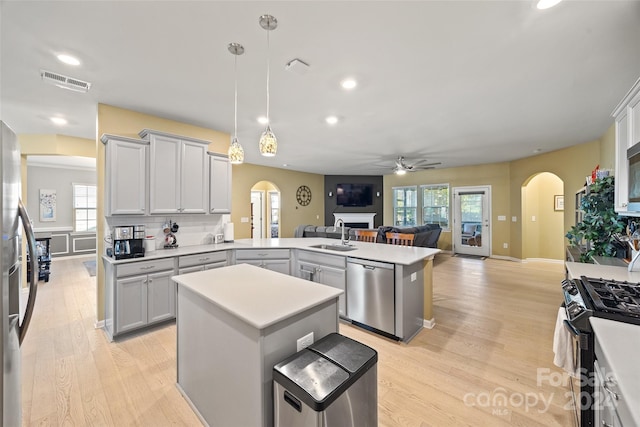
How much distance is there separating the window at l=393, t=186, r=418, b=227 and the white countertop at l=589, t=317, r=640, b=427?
7663mm

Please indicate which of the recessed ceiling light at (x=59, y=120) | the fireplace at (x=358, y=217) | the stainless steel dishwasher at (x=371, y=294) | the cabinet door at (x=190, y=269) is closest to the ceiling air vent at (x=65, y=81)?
the recessed ceiling light at (x=59, y=120)

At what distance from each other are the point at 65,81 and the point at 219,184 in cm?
186

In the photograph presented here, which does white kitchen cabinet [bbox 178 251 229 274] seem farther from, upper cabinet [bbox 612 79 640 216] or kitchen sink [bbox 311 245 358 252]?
upper cabinet [bbox 612 79 640 216]

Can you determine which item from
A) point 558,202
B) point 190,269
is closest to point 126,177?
point 190,269

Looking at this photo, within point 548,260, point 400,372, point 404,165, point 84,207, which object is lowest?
point 400,372

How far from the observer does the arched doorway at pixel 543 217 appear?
640 centimetres

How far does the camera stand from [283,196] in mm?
8227

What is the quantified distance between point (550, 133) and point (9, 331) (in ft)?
20.6

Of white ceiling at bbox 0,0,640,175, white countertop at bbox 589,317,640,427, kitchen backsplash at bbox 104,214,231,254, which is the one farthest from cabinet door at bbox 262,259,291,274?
white countertop at bbox 589,317,640,427

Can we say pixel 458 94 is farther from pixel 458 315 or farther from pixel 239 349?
pixel 239 349

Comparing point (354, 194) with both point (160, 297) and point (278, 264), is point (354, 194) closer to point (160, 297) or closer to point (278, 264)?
point (278, 264)

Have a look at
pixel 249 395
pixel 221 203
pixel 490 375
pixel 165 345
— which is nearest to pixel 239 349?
pixel 249 395

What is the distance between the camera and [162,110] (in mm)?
3260

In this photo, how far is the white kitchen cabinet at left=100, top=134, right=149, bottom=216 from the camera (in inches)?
113
